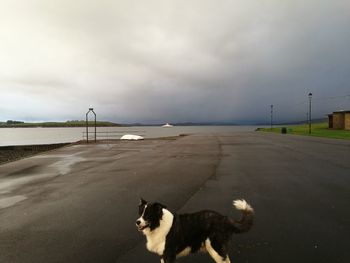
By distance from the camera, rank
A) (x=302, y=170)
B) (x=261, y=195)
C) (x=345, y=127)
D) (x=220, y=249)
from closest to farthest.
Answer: (x=220, y=249) < (x=261, y=195) < (x=302, y=170) < (x=345, y=127)

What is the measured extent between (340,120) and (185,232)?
6856 cm

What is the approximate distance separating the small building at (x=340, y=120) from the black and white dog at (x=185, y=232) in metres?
63.1

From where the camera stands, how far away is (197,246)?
509cm

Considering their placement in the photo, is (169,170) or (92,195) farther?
(169,170)

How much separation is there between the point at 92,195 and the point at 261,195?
5566 millimetres

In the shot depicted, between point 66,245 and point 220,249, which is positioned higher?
point 220,249

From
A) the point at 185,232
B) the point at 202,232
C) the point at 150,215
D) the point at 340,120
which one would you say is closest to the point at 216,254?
the point at 202,232

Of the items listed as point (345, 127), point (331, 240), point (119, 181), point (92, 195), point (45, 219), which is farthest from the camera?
point (345, 127)

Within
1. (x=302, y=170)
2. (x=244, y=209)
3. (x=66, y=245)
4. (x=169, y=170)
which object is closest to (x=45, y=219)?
(x=66, y=245)

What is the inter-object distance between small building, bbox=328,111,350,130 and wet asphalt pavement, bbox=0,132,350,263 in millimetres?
49780

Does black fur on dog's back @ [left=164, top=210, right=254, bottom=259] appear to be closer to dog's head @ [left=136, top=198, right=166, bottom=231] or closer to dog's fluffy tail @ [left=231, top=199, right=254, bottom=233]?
dog's fluffy tail @ [left=231, top=199, right=254, bottom=233]

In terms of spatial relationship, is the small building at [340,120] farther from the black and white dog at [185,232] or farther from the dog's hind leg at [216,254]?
the dog's hind leg at [216,254]

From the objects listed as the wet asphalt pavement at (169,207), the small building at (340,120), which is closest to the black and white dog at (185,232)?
the wet asphalt pavement at (169,207)

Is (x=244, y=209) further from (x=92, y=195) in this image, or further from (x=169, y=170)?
(x=169, y=170)
